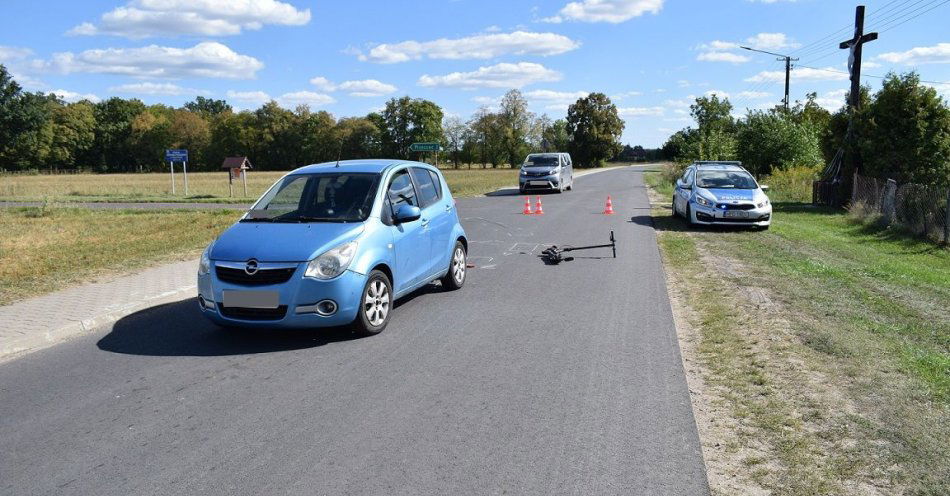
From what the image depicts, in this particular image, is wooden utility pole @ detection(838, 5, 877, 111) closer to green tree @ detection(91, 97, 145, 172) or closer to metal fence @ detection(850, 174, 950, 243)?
metal fence @ detection(850, 174, 950, 243)

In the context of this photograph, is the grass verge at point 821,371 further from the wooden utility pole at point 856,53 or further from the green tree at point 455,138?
the green tree at point 455,138

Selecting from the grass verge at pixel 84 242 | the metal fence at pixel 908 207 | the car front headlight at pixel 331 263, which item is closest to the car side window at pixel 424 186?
the car front headlight at pixel 331 263

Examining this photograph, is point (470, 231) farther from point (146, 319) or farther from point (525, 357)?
point (525, 357)

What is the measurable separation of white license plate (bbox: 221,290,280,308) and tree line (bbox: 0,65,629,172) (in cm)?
8866

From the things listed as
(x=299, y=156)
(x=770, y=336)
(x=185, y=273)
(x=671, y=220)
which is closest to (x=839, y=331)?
(x=770, y=336)

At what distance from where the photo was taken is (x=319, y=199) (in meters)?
7.47

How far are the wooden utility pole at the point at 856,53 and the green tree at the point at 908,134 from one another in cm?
147

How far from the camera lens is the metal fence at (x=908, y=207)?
14.8m

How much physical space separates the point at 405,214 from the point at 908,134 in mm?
19108

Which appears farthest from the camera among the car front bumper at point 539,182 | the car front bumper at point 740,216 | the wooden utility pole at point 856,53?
the car front bumper at point 539,182

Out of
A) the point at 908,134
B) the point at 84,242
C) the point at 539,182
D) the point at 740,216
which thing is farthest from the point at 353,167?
the point at 539,182

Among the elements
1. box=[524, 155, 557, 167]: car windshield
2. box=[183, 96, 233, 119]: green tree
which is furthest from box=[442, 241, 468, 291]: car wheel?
box=[183, 96, 233, 119]: green tree

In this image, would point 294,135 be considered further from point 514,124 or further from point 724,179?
point 724,179

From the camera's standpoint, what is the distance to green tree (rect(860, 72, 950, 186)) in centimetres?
Result: 2014
